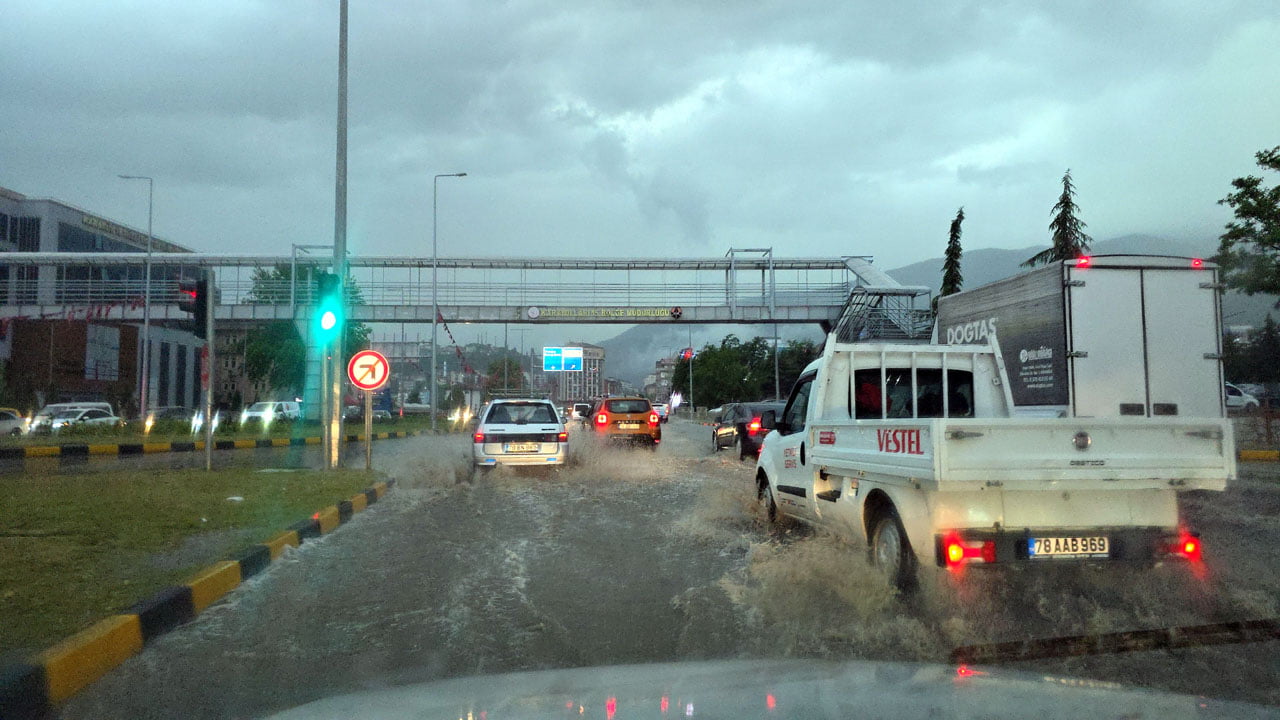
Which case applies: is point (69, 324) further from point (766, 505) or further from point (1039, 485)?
point (1039, 485)

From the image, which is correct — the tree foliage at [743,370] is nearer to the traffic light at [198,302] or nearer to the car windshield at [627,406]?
the car windshield at [627,406]

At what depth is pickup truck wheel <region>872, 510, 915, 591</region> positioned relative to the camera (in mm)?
5596

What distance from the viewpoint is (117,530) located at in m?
8.39

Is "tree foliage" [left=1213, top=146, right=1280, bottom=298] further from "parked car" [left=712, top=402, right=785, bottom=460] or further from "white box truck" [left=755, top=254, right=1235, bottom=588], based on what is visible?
"white box truck" [left=755, top=254, right=1235, bottom=588]

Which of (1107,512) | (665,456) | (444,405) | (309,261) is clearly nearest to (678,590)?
(1107,512)

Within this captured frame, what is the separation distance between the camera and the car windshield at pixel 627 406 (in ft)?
80.2

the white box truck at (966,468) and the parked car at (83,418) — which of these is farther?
the parked car at (83,418)

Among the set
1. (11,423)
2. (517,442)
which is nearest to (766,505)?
(517,442)

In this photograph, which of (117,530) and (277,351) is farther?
(277,351)

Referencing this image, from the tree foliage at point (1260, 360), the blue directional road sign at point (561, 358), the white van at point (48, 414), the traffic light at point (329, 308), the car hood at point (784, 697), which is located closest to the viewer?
the car hood at point (784, 697)

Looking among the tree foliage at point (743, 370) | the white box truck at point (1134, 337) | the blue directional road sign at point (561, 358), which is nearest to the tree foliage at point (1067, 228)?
the white box truck at point (1134, 337)

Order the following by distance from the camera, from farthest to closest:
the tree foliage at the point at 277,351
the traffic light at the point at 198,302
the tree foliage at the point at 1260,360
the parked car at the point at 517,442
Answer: the tree foliage at the point at 1260,360 < the tree foliage at the point at 277,351 < the parked car at the point at 517,442 < the traffic light at the point at 198,302

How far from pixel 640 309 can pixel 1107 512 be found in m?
33.7

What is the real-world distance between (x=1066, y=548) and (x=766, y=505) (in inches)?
176
